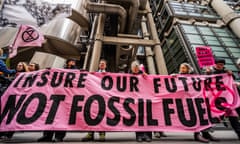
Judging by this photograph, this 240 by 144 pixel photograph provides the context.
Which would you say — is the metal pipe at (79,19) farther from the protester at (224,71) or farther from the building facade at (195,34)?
the protester at (224,71)

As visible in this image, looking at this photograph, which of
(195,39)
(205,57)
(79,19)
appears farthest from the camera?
(195,39)

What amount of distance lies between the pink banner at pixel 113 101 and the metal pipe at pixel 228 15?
43.3 feet

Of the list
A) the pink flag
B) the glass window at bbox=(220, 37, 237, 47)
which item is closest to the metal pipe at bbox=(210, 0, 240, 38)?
the glass window at bbox=(220, 37, 237, 47)

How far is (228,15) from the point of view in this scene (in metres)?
16.5

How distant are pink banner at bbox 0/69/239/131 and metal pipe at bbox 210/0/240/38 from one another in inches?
520

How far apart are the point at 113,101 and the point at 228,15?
649 inches

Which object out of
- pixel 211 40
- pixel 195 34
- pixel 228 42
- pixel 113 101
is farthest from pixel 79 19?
pixel 228 42

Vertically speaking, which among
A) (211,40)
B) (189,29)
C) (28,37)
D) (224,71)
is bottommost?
(224,71)

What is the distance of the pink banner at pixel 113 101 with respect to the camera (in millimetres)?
4000

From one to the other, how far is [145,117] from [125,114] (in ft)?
1.47

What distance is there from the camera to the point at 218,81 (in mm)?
4793

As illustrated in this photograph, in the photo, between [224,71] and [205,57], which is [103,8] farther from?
[224,71]

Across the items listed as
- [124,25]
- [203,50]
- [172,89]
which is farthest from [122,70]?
[172,89]

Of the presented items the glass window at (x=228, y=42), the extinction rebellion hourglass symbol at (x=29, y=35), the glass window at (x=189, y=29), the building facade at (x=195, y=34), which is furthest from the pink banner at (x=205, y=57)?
the glass window at (x=228, y=42)
